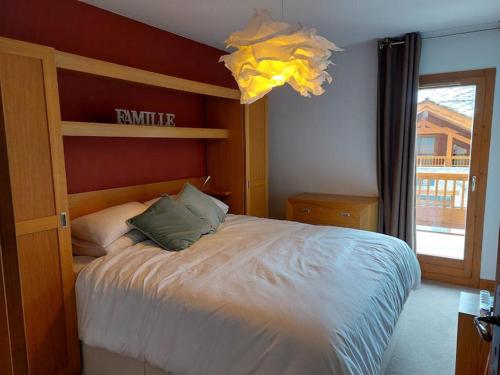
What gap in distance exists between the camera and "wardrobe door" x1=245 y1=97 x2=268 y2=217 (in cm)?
376

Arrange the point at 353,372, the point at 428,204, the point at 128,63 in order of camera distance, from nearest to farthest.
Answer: the point at 353,372 < the point at 128,63 < the point at 428,204

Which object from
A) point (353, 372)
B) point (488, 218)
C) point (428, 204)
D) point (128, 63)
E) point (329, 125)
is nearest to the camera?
point (353, 372)

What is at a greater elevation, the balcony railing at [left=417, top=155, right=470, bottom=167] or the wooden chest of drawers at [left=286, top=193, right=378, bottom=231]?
the balcony railing at [left=417, top=155, right=470, bottom=167]

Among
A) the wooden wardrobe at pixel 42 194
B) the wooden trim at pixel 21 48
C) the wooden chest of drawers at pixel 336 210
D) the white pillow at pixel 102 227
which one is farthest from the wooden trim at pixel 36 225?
the wooden chest of drawers at pixel 336 210

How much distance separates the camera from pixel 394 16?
3.00 metres

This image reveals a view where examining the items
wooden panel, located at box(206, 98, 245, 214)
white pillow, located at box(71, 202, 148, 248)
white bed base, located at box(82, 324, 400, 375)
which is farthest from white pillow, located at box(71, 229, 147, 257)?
wooden panel, located at box(206, 98, 245, 214)

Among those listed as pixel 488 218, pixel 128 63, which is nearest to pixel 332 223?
pixel 488 218

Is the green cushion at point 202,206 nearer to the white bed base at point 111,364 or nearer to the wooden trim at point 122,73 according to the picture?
the wooden trim at point 122,73

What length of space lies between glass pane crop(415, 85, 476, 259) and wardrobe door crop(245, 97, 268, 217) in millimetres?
1666

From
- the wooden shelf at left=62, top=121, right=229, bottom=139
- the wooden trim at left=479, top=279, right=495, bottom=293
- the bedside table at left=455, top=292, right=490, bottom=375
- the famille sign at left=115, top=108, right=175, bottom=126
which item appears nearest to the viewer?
the bedside table at left=455, top=292, right=490, bottom=375

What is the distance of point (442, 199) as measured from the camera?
145 inches

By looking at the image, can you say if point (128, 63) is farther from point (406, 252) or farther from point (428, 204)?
point (428, 204)

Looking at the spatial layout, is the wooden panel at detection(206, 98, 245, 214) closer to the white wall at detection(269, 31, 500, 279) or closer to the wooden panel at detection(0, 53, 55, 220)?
the white wall at detection(269, 31, 500, 279)

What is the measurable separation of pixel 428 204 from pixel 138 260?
10.3 feet
